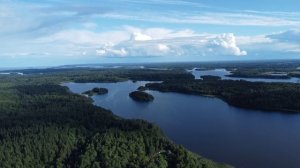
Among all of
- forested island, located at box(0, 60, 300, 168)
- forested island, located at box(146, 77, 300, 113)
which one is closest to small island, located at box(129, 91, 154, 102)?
forested island, located at box(146, 77, 300, 113)

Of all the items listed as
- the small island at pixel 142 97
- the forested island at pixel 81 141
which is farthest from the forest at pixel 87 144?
the small island at pixel 142 97

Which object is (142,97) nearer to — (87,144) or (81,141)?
(81,141)

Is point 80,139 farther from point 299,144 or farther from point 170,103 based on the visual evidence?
point 170,103

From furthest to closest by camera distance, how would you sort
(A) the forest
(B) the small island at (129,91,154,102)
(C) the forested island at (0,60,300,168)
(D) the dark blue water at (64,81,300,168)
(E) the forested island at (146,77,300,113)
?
1. (B) the small island at (129,91,154,102)
2. (E) the forested island at (146,77,300,113)
3. (D) the dark blue water at (64,81,300,168)
4. (C) the forested island at (0,60,300,168)
5. (A) the forest

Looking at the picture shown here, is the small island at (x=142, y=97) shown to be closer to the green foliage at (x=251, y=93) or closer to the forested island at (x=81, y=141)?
the green foliage at (x=251, y=93)

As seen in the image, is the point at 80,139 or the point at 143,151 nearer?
the point at 143,151

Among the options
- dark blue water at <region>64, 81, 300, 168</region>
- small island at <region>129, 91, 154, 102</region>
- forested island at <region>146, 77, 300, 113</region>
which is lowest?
dark blue water at <region>64, 81, 300, 168</region>

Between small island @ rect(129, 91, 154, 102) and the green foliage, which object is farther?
small island @ rect(129, 91, 154, 102)

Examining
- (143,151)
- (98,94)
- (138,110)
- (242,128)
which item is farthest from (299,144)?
(98,94)

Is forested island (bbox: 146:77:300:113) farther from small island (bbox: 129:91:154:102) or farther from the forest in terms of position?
the forest
